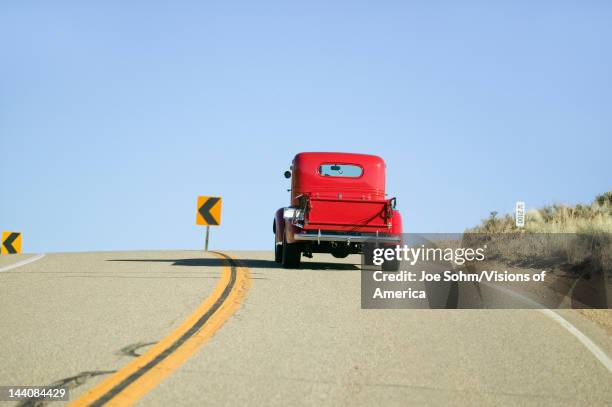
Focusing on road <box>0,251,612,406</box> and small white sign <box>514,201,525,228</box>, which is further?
small white sign <box>514,201,525,228</box>

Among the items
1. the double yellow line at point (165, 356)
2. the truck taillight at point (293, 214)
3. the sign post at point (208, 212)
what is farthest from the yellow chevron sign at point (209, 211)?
the double yellow line at point (165, 356)

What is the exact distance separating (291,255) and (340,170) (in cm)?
326

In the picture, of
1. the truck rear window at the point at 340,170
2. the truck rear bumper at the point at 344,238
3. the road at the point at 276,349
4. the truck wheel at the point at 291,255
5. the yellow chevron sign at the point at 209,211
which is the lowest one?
the road at the point at 276,349

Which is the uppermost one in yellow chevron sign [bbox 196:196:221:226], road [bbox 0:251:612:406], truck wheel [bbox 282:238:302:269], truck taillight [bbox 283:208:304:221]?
yellow chevron sign [bbox 196:196:221:226]

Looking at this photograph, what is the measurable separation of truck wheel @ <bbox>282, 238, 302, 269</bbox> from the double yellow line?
17.1ft

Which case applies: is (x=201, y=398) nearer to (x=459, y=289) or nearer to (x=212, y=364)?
(x=212, y=364)

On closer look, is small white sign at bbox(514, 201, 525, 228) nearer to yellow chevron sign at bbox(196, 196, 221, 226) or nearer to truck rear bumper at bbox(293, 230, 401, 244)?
yellow chevron sign at bbox(196, 196, 221, 226)

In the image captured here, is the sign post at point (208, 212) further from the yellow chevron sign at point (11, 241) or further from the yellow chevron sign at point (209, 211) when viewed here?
the yellow chevron sign at point (11, 241)

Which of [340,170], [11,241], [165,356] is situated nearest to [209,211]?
[11,241]

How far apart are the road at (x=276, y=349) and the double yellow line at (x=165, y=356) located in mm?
16

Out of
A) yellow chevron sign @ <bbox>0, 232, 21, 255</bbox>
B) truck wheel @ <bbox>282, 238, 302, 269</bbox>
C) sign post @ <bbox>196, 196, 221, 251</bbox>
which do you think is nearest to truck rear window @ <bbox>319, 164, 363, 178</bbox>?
truck wheel @ <bbox>282, 238, 302, 269</bbox>

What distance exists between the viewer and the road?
6023 mm

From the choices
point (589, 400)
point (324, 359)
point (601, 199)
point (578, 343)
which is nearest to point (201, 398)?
point (324, 359)

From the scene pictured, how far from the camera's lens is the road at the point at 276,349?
6.02 m
